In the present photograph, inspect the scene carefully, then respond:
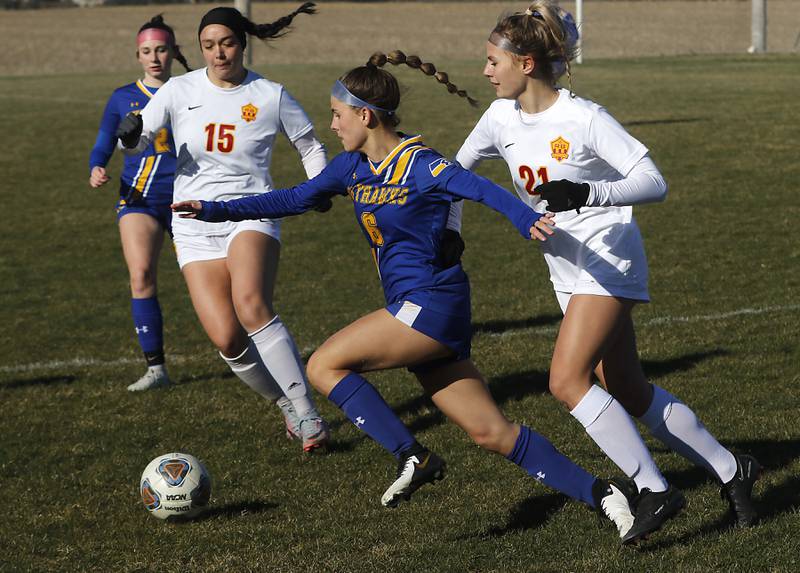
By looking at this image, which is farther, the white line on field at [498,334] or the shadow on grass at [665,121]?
the shadow on grass at [665,121]

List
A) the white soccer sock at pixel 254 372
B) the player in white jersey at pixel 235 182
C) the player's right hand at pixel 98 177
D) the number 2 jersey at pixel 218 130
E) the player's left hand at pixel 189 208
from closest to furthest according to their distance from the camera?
the player's left hand at pixel 189 208 → the player in white jersey at pixel 235 182 → the number 2 jersey at pixel 218 130 → the white soccer sock at pixel 254 372 → the player's right hand at pixel 98 177

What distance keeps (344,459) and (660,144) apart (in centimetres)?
1460

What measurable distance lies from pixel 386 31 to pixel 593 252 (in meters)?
60.9

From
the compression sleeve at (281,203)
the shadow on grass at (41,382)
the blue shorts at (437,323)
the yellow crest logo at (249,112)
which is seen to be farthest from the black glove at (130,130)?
the blue shorts at (437,323)

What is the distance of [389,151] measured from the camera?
543 cm

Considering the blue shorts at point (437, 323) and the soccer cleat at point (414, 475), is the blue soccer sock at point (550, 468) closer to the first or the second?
the soccer cleat at point (414, 475)

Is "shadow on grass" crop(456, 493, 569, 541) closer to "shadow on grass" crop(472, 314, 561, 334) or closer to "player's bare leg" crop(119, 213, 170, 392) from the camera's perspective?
"player's bare leg" crop(119, 213, 170, 392)

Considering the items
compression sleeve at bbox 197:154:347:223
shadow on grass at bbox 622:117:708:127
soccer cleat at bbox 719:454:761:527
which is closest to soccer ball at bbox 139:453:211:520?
compression sleeve at bbox 197:154:347:223

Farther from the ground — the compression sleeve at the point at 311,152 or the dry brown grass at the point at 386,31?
the compression sleeve at the point at 311,152

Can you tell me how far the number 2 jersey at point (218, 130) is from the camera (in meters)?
7.35

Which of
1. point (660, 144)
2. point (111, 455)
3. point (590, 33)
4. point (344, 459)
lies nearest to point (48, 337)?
point (111, 455)

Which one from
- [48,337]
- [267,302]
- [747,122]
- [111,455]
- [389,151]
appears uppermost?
[389,151]

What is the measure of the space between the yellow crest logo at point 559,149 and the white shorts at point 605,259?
31 cm

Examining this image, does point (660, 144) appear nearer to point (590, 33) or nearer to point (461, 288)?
point (461, 288)
